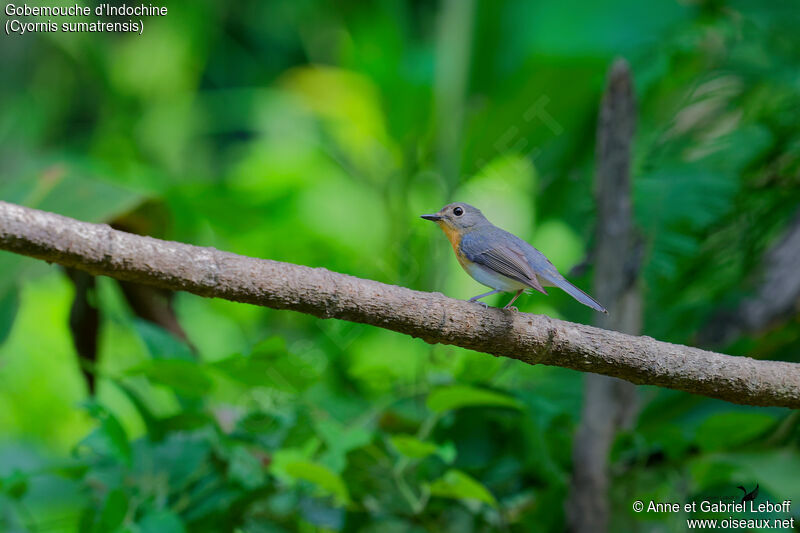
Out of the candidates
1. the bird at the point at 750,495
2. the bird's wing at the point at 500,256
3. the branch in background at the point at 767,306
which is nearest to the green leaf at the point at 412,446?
the bird's wing at the point at 500,256

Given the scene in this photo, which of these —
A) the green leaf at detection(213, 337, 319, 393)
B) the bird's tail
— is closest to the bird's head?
the bird's tail

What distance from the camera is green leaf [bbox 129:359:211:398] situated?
99cm

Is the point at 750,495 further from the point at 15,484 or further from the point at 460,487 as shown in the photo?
the point at 15,484

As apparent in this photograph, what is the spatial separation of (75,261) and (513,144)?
45.8 inches

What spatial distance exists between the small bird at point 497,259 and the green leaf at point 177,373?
0.40 m

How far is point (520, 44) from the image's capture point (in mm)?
1983

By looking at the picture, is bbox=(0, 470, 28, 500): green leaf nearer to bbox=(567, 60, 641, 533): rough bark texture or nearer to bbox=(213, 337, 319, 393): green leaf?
bbox=(213, 337, 319, 393): green leaf

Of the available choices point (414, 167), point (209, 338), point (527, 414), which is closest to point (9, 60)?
point (209, 338)

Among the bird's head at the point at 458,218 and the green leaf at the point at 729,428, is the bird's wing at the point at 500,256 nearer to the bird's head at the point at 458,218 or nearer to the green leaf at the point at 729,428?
the bird's head at the point at 458,218

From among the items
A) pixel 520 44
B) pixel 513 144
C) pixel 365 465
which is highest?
pixel 520 44

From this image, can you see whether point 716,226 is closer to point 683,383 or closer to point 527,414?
point 527,414

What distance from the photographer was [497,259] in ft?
2.74

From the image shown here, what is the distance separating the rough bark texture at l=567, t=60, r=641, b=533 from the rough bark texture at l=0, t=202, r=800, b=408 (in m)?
0.40

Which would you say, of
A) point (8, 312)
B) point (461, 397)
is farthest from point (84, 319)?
point (461, 397)
